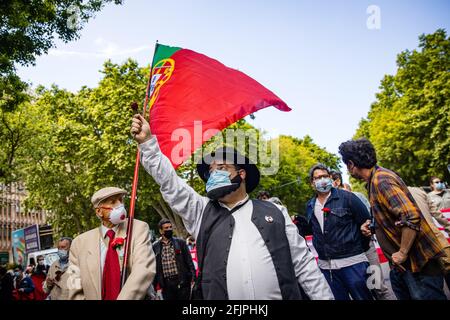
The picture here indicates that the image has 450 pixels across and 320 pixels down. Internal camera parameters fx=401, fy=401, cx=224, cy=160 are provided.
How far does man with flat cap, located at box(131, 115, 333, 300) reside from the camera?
9.45 feet

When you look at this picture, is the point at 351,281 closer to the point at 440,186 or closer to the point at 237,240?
the point at 237,240

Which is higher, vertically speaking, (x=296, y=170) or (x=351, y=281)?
(x=296, y=170)

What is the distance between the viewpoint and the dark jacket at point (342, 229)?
4.52 m

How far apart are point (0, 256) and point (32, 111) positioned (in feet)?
131

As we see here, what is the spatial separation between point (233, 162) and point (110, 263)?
133 centimetres

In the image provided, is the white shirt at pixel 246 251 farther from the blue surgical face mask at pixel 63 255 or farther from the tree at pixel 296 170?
the tree at pixel 296 170

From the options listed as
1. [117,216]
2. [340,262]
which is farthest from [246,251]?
[340,262]

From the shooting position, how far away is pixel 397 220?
11.0 ft

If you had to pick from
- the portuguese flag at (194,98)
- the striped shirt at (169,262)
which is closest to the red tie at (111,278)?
the portuguese flag at (194,98)

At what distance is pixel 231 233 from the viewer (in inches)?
118

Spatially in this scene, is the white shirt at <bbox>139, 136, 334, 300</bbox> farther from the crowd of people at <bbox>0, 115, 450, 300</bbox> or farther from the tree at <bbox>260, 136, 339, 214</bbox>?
the tree at <bbox>260, 136, 339, 214</bbox>

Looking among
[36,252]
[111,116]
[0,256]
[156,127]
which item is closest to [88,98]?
[111,116]

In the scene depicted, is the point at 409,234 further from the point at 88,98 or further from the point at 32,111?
the point at 88,98

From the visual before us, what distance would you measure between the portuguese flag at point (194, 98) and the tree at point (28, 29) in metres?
6.17
